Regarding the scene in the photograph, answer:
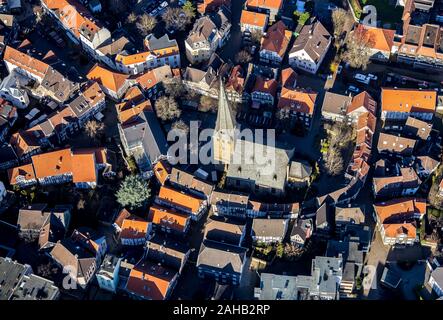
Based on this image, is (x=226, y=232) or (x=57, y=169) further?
(x=57, y=169)

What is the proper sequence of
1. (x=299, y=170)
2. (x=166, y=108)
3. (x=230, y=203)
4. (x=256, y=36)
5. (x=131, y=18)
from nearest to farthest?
(x=230, y=203), (x=299, y=170), (x=166, y=108), (x=256, y=36), (x=131, y=18)

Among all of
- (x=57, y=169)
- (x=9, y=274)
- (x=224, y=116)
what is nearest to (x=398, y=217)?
(x=224, y=116)

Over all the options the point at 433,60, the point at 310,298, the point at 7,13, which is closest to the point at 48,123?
the point at 7,13

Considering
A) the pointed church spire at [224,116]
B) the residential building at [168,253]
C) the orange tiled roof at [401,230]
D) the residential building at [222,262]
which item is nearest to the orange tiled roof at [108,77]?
the pointed church spire at [224,116]

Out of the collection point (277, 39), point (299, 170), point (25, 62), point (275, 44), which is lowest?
point (299, 170)

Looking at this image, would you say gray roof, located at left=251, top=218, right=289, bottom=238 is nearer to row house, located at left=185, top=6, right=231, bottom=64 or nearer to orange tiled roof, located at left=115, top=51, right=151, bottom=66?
row house, located at left=185, top=6, right=231, bottom=64

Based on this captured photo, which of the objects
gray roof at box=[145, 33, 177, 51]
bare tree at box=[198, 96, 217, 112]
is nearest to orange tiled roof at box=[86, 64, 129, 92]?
gray roof at box=[145, 33, 177, 51]

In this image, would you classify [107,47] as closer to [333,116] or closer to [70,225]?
[70,225]

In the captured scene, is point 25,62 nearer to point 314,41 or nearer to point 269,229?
point 314,41
